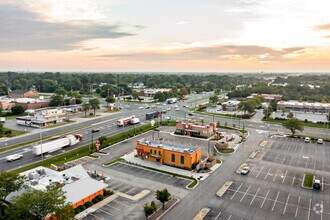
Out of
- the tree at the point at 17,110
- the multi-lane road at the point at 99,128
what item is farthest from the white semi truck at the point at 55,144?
the tree at the point at 17,110

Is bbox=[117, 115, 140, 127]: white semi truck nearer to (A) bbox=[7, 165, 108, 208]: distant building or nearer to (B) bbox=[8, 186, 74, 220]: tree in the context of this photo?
(A) bbox=[7, 165, 108, 208]: distant building

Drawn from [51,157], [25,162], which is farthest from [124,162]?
[25,162]

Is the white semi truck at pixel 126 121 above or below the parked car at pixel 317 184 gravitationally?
above

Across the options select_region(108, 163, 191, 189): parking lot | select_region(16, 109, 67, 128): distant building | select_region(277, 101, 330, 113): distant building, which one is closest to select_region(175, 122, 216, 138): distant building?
select_region(108, 163, 191, 189): parking lot

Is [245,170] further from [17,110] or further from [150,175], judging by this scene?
[17,110]

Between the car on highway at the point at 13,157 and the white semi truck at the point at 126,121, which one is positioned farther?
the white semi truck at the point at 126,121

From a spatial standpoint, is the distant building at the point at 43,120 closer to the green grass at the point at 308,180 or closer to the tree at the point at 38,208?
the tree at the point at 38,208

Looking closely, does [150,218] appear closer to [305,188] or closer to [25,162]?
[305,188]
